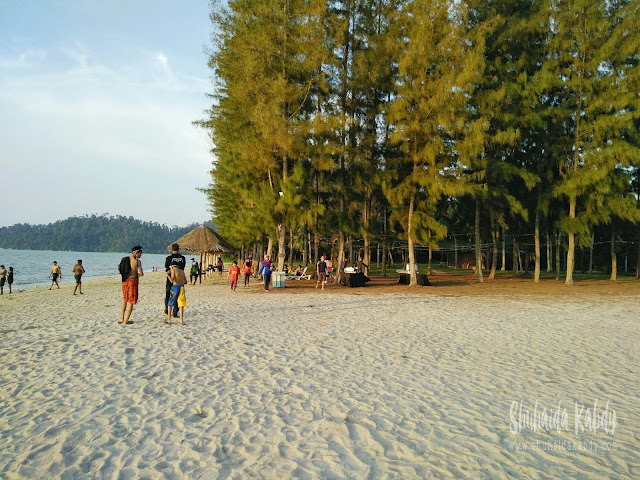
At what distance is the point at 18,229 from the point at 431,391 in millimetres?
243055

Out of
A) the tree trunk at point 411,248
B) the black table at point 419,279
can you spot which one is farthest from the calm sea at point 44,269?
the tree trunk at point 411,248

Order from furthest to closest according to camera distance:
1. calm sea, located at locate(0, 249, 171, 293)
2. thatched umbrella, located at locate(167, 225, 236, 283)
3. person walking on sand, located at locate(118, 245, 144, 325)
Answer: calm sea, located at locate(0, 249, 171, 293)
thatched umbrella, located at locate(167, 225, 236, 283)
person walking on sand, located at locate(118, 245, 144, 325)

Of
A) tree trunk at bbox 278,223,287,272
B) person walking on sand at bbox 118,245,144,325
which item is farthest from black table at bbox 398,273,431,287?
person walking on sand at bbox 118,245,144,325

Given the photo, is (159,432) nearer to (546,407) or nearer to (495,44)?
(546,407)

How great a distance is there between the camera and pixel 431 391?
5.43 meters

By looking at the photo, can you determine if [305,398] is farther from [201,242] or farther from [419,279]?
[201,242]

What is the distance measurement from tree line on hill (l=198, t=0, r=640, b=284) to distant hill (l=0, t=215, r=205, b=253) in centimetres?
17166

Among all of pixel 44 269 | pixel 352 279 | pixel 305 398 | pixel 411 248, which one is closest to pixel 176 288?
pixel 305 398

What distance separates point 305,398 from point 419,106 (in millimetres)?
17168

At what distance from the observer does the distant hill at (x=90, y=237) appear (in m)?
184

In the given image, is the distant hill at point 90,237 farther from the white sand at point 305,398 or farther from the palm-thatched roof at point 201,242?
the white sand at point 305,398

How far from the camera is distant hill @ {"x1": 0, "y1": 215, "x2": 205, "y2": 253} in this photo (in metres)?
184

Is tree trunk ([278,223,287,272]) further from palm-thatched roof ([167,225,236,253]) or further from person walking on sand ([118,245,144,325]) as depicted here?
person walking on sand ([118,245,144,325])

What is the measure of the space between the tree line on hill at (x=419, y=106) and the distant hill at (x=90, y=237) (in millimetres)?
171658
